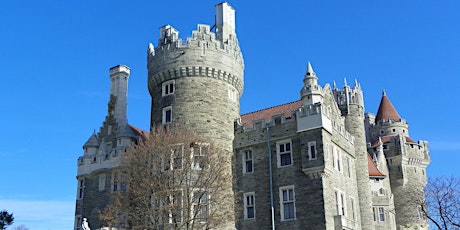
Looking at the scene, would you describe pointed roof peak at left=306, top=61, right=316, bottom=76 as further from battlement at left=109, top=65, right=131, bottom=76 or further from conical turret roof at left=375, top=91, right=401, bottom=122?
conical turret roof at left=375, top=91, right=401, bottom=122

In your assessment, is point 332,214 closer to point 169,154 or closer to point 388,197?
point 169,154

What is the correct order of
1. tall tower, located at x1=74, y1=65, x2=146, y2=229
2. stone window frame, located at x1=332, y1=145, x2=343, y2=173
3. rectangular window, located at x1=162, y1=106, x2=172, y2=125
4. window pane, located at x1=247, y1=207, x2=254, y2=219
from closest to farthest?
window pane, located at x1=247, y1=207, x2=254, y2=219 → stone window frame, located at x1=332, y1=145, x2=343, y2=173 → rectangular window, located at x1=162, y1=106, x2=172, y2=125 → tall tower, located at x1=74, y1=65, x2=146, y2=229

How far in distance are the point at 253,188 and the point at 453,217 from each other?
43.9ft

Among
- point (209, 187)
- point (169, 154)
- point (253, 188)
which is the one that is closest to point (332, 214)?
point (253, 188)

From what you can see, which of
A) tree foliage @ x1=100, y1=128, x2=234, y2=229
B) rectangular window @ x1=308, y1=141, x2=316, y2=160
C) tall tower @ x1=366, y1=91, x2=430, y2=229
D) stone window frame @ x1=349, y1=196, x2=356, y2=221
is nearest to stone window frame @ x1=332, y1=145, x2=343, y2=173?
rectangular window @ x1=308, y1=141, x2=316, y2=160

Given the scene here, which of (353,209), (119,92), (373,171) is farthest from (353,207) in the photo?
(119,92)

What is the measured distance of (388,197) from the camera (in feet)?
152

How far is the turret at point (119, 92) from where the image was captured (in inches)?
1737

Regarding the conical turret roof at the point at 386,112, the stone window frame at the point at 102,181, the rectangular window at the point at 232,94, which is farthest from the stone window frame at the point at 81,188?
the conical turret roof at the point at 386,112

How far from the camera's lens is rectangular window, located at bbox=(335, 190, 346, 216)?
3388 cm

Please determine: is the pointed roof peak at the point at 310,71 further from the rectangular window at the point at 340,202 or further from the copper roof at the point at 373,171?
the copper roof at the point at 373,171

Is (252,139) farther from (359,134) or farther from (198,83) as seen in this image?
(359,134)

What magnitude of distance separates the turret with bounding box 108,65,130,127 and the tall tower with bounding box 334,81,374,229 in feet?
60.1

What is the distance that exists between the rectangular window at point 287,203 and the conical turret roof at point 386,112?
28.4 metres
